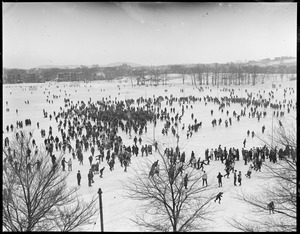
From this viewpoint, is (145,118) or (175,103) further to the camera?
(175,103)

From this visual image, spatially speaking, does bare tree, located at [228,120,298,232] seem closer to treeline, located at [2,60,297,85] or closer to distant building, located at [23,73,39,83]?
treeline, located at [2,60,297,85]

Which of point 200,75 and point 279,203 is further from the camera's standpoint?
point 200,75

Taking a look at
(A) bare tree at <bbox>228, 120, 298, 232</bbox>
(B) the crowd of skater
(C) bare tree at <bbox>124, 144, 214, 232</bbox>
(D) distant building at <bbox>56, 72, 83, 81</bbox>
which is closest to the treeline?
(D) distant building at <bbox>56, 72, 83, 81</bbox>

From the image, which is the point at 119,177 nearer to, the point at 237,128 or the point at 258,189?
the point at 258,189

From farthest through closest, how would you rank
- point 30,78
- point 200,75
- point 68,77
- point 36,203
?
point 68,77
point 30,78
point 200,75
point 36,203

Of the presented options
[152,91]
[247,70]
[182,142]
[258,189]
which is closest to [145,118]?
[182,142]

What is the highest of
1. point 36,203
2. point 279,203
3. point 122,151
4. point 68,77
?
point 68,77

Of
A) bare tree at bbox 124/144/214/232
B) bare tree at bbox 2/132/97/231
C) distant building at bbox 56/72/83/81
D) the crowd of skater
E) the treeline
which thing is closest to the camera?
bare tree at bbox 2/132/97/231

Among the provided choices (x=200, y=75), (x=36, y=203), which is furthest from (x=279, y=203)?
(x=200, y=75)

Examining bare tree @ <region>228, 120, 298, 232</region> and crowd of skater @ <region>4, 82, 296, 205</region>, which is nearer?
bare tree @ <region>228, 120, 298, 232</region>

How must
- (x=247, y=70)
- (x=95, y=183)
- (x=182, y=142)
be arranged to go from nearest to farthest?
(x=95, y=183) → (x=182, y=142) → (x=247, y=70)

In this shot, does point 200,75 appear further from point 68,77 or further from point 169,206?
point 169,206
